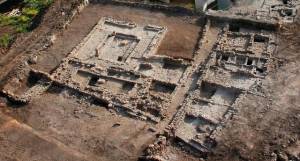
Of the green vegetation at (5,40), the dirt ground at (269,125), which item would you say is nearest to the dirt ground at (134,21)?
the green vegetation at (5,40)

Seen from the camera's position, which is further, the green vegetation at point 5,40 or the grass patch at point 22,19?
the grass patch at point 22,19

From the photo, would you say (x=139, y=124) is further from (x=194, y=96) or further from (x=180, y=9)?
(x=180, y=9)

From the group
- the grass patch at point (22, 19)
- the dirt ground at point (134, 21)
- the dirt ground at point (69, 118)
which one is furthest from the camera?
the grass patch at point (22, 19)

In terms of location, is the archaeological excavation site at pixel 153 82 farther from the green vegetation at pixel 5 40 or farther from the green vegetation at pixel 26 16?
the green vegetation at pixel 26 16

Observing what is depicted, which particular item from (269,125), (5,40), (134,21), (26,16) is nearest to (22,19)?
(26,16)

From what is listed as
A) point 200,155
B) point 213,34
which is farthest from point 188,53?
point 200,155

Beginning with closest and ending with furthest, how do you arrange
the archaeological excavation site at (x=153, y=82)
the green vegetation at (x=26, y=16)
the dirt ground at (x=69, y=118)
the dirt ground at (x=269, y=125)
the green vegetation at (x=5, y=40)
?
the dirt ground at (x=269, y=125), the archaeological excavation site at (x=153, y=82), the dirt ground at (x=69, y=118), the green vegetation at (x=5, y=40), the green vegetation at (x=26, y=16)
